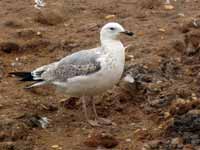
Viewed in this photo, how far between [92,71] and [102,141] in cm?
73

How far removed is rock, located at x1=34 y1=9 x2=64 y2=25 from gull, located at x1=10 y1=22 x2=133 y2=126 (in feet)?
7.29

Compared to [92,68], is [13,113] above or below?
below

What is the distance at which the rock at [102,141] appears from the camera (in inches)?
245

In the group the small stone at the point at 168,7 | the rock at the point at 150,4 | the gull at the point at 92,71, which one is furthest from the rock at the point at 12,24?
the gull at the point at 92,71

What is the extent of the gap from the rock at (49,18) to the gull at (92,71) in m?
2.22

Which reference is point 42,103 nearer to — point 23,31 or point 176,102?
point 176,102

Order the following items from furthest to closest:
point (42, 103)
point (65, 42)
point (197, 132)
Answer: point (65, 42), point (42, 103), point (197, 132)

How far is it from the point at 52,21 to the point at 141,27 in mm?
1105

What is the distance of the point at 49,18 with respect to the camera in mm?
9273

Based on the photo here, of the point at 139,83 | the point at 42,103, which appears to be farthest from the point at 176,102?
the point at 42,103

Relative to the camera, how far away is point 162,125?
6.50m

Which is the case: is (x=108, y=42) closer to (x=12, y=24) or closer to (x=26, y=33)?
(x=26, y=33)

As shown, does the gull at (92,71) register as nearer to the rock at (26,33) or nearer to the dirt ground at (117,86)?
the dirt ground at (117,86)

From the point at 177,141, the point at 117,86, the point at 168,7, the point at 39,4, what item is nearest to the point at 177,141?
the point at 177,141
